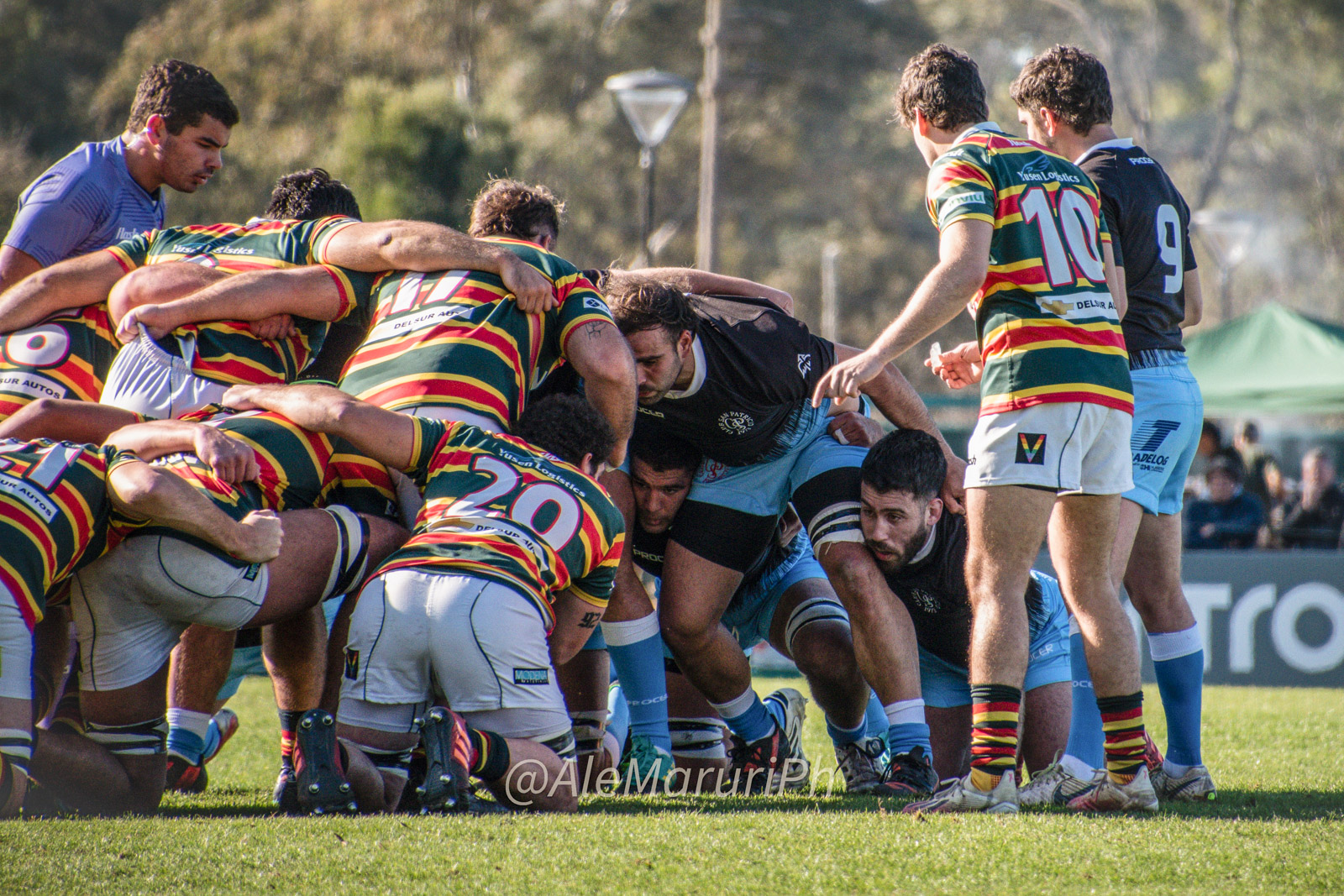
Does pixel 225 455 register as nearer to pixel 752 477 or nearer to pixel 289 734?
pixel 289 734

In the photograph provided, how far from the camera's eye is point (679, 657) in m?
4.89

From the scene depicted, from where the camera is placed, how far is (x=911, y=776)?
4277 millimetres

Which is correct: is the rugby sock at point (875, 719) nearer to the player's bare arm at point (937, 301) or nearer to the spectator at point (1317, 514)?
the player's bare arm at point (937, 301)

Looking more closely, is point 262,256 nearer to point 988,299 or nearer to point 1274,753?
point 988,299

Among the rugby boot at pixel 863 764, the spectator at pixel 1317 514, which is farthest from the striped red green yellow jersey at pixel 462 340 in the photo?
the spectator at pixel 1317 514

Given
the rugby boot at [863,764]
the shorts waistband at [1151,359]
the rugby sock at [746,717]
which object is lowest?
the rugby boot at [863,764]

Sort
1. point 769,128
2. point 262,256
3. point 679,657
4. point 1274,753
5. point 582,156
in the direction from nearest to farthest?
point 262,256 < point 679,657 < point 1274,753 < point 582,156 < point 769,128

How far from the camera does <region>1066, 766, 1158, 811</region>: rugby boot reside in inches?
147

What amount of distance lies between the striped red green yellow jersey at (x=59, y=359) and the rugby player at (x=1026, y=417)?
257 cm

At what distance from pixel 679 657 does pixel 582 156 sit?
22.4 m

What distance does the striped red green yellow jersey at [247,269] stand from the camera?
436cm

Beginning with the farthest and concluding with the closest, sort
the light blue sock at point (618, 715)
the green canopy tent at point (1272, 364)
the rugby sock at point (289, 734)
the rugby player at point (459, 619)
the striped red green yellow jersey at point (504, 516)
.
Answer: the green canopy tent at point (1272, 364) → the light blue sock at point (618, 715) → the rugby sock at point (289, 734) → the striped red green yellow jersey at point (504, 516) → the rugby player at point (459, 619)

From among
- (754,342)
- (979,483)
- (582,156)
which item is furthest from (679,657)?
(582,156)

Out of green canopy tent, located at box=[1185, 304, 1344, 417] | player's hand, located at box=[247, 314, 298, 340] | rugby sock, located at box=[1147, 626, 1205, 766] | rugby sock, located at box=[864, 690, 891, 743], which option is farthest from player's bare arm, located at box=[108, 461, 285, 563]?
green canopy tent, located at box=[1185, 304, 1344, 417]
